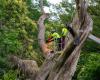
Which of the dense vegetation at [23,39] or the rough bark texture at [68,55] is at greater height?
the rough bark texture at [68,55]

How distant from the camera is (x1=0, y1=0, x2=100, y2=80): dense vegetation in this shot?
17.8 metres

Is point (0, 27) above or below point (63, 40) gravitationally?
below

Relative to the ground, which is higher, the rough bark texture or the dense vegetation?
the rough bark texture

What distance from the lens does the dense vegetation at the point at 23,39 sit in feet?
58.2

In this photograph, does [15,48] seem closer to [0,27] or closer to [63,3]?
[0,27]

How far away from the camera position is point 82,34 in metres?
9.87

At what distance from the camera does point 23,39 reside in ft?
77.7

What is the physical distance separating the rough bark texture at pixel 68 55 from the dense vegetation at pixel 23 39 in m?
3.36

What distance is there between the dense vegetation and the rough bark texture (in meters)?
3.36

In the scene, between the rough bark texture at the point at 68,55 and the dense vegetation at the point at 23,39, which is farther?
the dense vegetation at the point at 23,39

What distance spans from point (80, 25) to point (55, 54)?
1.25 meters

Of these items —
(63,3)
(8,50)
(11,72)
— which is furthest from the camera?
(63,3)

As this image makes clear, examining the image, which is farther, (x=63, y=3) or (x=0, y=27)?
(x=63, y=3)

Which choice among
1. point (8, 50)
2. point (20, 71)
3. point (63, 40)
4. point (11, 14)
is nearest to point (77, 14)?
point (63, 40)
